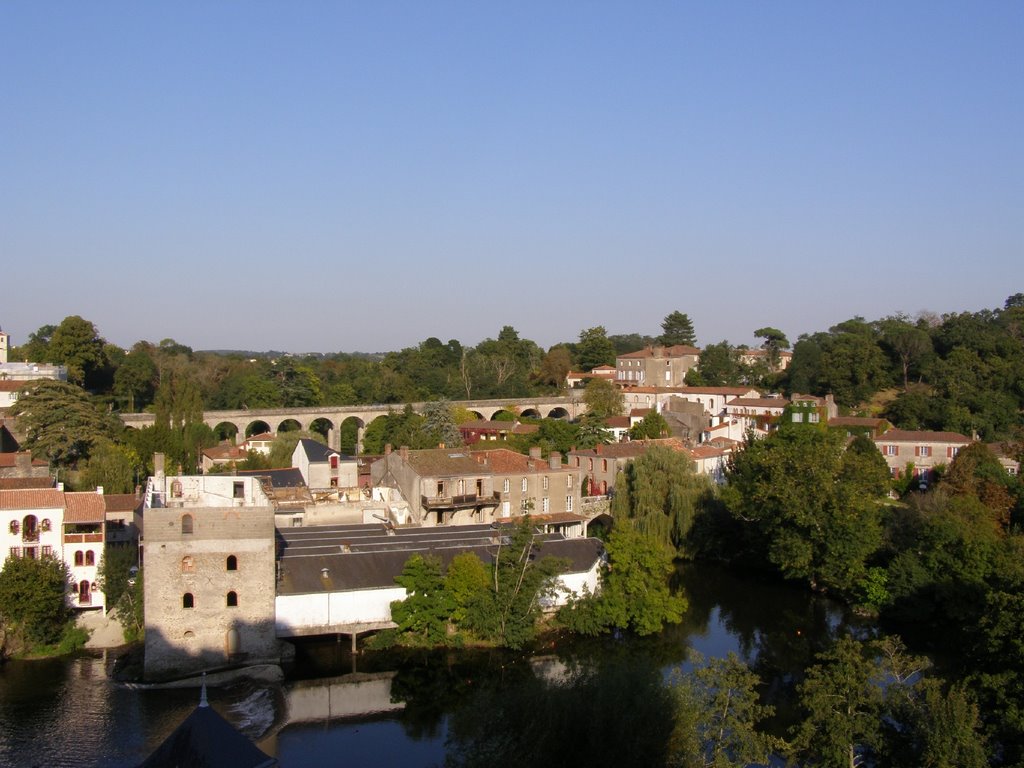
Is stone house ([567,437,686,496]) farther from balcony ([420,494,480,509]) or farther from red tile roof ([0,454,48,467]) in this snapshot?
red tile roof ([0,454,48,467])

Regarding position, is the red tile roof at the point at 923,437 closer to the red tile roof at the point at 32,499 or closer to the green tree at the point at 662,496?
the green tree at the point at 662,496

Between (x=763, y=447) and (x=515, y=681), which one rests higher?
(x=763, y=447)

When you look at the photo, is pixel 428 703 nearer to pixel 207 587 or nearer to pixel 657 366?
pixel 207 587

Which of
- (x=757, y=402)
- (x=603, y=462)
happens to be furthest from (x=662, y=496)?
(x=757, y=402)

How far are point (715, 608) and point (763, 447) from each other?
11.1 metres

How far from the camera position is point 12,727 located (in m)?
22.8

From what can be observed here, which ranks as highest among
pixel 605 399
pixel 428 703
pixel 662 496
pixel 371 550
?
pixel 605 399

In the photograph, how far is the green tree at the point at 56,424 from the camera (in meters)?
45.5

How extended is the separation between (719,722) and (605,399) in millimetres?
52593

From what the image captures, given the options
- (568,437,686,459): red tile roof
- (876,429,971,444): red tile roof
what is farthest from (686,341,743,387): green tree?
(568,437,686,459): red tile roof

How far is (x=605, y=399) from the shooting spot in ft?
233

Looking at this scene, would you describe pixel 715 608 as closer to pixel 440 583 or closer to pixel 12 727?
pixel 440 583

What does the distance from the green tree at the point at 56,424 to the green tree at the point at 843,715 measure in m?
37.3

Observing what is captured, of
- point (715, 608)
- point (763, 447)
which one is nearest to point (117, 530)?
point (715, 608)
